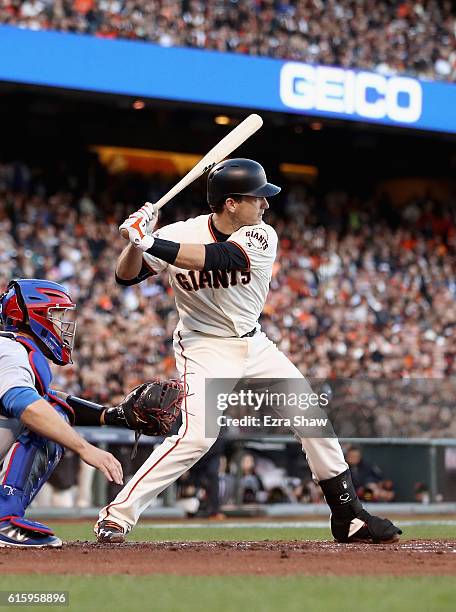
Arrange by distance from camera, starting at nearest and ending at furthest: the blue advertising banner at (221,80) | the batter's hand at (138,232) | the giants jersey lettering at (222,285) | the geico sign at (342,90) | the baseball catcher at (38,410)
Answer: the baseball catcher at (38,410), the batter's hand at (138,232), the giants jersey lettering at (222,285), the blue advertising banner at (221,80), the geico sign at (342,90)

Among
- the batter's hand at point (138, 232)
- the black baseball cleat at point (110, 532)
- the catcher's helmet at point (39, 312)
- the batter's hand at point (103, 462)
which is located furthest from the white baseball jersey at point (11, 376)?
the batter's hand at point (138, 232)

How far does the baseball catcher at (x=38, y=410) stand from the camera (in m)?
4.74

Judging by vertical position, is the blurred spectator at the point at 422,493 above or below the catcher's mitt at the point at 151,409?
below

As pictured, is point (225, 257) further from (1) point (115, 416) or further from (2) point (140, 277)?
(1) point (115, 416)

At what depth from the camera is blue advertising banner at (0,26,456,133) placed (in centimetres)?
1488

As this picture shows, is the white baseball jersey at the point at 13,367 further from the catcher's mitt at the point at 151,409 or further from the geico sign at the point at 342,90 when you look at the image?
the geico sign at the point at 342,90

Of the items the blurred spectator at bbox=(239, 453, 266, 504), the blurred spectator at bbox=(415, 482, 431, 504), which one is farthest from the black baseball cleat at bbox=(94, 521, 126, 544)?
the blurred spectator at bbox=(415, 482, 431, 504)

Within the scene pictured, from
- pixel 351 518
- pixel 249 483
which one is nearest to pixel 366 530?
pixel 351 518

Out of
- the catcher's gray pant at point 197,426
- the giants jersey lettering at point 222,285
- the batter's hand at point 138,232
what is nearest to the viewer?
the batter's hand at point 138,232

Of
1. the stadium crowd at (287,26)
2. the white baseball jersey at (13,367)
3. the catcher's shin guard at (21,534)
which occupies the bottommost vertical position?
the catcher's shin guard at (21,534)

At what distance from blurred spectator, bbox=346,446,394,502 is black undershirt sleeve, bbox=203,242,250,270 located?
6.18 m

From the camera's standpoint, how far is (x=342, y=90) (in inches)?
666

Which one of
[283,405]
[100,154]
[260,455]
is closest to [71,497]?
[260,455]

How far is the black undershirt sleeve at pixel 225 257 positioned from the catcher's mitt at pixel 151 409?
59cm
